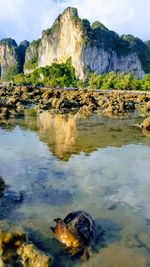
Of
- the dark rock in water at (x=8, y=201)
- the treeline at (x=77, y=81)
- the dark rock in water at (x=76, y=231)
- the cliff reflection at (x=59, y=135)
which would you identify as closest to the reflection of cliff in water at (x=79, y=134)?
the cliff reflection at (x=59, y=135)

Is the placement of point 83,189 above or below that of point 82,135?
above

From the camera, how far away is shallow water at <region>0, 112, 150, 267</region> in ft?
26.9

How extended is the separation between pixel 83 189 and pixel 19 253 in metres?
4.52

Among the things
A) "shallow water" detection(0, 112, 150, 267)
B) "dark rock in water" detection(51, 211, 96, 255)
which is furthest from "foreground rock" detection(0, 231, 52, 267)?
"dark rock in water" detection(51, 211, 96, 255)

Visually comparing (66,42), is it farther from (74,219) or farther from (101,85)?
(74,219)

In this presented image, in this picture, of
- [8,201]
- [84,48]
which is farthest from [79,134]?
[84,48]

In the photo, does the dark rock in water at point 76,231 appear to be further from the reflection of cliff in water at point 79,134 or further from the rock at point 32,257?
the reflection of cliff in water at point 79,134

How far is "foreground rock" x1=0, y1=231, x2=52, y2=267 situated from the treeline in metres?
90.4

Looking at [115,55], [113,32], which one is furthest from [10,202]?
[113,32]

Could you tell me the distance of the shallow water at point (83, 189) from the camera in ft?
26.9

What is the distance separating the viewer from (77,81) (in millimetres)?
145250

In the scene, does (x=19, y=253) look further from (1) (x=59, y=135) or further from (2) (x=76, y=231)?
(1) (x=59, y=135)

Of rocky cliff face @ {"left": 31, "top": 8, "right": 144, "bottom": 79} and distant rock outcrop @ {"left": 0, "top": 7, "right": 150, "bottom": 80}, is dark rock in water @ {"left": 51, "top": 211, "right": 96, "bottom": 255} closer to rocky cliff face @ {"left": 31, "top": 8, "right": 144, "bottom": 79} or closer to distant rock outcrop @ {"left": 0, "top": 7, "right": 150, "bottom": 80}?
distant rock outcrop @ {"left": 0, "top": 7, "right": 150, "bottom": 80}

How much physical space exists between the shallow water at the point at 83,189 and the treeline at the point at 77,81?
80.0m
